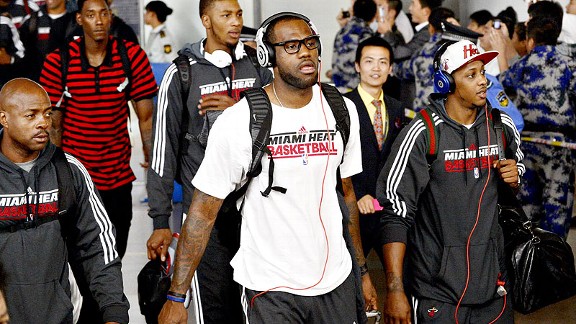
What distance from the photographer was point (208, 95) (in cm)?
504

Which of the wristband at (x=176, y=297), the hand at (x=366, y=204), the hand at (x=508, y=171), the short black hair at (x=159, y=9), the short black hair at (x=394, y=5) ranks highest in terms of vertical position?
the short black hair at (x=159, y=9)

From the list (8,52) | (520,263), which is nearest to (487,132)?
(520,263)

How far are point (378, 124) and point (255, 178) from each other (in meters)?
2.88

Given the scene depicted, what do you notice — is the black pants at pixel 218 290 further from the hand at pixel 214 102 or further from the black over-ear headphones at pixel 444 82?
the black over-ear headphones at pixel 444 82

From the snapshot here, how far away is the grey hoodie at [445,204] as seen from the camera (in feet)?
15.1

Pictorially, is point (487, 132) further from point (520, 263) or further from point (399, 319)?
point (399, 319)

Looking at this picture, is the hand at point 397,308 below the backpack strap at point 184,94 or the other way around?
below

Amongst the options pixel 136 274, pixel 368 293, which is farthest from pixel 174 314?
pixel 136 274

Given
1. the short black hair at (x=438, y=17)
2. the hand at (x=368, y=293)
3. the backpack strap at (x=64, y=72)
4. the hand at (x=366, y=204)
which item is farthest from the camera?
the short black hair at (x=438, y=17)

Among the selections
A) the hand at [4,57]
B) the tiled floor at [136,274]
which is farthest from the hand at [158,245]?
the hand at [4,57]

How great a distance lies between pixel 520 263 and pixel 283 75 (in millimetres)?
1649

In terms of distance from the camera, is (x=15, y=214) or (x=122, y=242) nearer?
(x=15, y=214)

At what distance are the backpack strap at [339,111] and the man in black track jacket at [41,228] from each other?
3.59 ft

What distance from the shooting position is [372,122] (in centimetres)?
665
